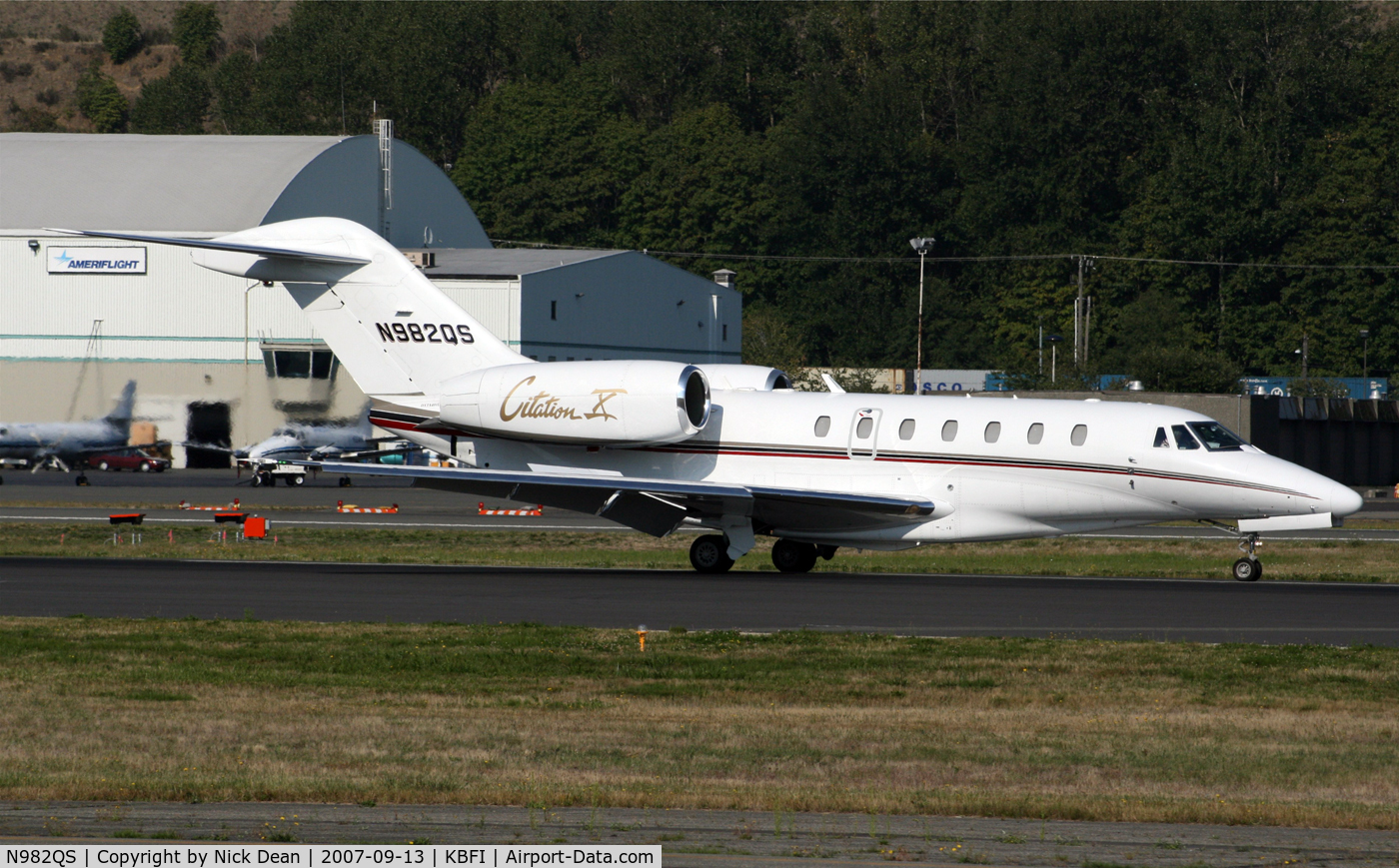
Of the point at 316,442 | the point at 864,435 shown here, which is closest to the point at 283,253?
the point at 864,435

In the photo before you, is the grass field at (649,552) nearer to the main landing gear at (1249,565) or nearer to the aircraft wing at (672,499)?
the main landing gear at (1249,565)

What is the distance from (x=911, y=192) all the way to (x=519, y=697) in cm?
9737

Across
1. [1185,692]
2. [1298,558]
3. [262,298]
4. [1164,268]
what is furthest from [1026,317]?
[1185,692]

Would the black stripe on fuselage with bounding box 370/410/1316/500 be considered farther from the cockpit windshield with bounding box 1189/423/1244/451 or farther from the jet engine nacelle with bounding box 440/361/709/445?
the cockpit windshield with bounding box 1189/423/1244/451

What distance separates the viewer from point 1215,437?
24734 millimetres

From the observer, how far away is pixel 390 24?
433 ft

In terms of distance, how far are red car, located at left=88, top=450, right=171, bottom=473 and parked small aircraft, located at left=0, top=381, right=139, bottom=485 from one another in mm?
252

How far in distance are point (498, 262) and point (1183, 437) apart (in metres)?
42.0

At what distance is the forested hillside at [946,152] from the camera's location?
95875mm

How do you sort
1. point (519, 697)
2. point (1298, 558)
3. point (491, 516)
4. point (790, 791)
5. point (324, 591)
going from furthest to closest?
point (491, 516) < point (1298, 558) < point (324, 591) < point (519, 697) < point (790, 791)

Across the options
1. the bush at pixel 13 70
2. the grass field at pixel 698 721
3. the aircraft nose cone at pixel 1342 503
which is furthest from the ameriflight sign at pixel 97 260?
the bush at pixel 13 70

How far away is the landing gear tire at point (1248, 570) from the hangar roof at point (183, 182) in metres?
44.1

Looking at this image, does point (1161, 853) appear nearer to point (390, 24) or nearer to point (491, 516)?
point (491, 516)

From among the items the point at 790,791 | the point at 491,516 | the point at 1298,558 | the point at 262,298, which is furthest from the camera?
the point at 262,298
